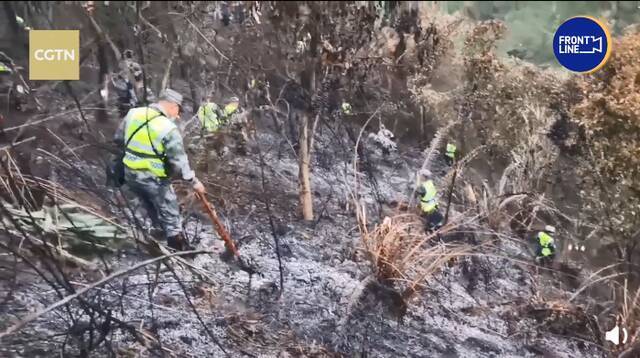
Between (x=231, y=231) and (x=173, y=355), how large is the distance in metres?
0.98

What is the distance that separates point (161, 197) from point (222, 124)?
0.73 meters

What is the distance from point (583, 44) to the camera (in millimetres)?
3646

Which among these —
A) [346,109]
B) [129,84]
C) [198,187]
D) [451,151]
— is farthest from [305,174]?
[129,84]

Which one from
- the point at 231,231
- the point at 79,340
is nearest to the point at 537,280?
the point at 231,231

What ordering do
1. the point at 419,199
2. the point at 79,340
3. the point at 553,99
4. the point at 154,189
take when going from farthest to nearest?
the point at 553,99
the point at 419,199
the point at 154,189
the point at 79,340

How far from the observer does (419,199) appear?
370cm

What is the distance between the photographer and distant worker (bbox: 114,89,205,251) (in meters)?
3.15

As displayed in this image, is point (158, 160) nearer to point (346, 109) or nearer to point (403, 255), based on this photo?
point (346, 109)

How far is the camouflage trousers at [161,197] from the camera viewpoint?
3.24 metres

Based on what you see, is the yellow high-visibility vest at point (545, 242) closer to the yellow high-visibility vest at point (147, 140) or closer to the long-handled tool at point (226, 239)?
the long-handled tool at point (226, 239)

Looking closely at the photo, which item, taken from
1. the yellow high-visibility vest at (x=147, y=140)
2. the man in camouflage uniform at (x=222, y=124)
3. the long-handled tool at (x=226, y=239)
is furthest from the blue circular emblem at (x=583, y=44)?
the yellow high-visibility vest at (x=147, y=140)

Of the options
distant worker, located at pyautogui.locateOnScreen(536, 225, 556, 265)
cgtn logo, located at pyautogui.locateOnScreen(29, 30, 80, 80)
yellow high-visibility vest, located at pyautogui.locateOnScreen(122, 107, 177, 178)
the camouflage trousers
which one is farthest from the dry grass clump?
cgtn logo, located at pyautogui.locateOnScreen(29, 30, 80, 80)

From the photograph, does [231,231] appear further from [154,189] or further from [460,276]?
[460,276]

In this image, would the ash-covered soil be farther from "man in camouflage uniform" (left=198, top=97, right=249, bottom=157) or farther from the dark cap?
the dark cap
